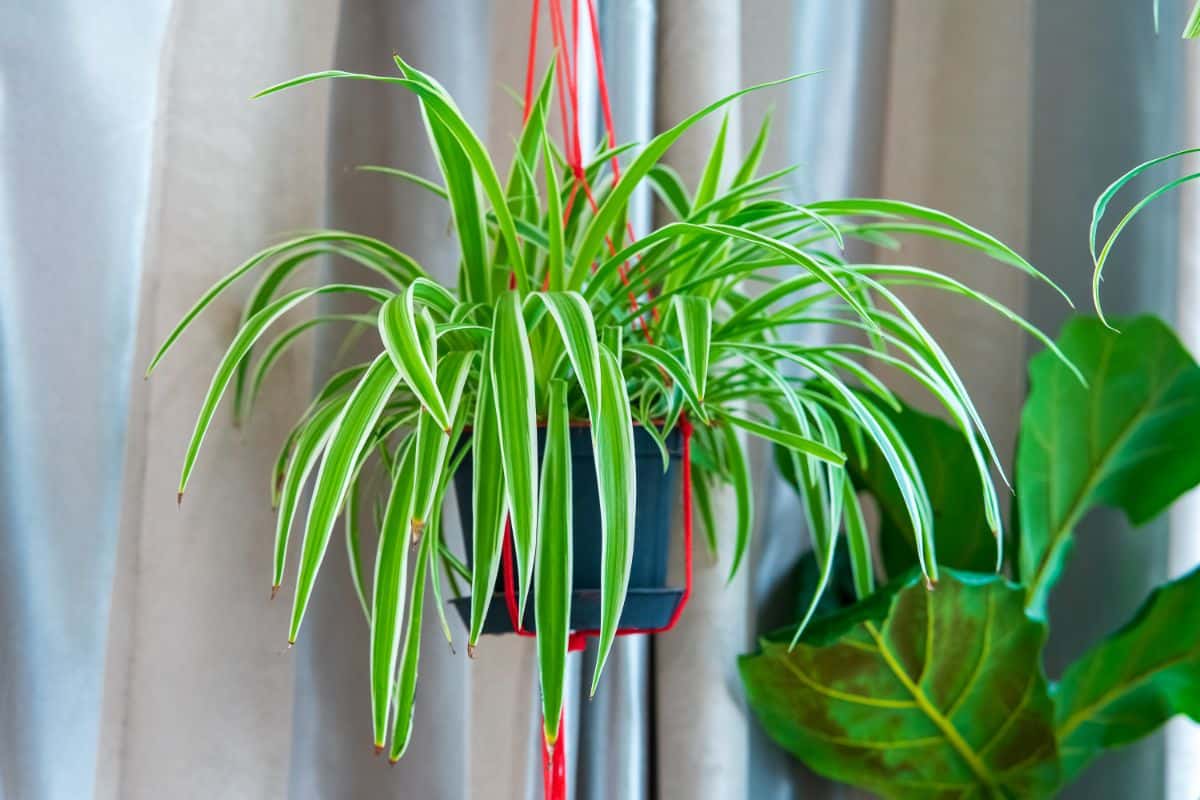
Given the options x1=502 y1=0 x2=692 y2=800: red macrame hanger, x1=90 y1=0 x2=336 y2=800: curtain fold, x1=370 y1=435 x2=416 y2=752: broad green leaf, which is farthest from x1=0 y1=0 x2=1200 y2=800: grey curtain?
x1=370 y1=435 x2=416 y2=752: broad green leaf

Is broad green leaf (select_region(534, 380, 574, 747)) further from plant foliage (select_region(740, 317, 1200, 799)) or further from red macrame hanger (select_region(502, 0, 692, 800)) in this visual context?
plant foliage (select_region(740, 317, 1200, 799))

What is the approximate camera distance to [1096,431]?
3.37 feet

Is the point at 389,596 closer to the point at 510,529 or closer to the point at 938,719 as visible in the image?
the point at 510,529

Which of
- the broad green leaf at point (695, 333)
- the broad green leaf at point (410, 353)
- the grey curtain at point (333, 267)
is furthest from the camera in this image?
the grey curtain at point (333, 267)

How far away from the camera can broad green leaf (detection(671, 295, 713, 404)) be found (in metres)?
0.68

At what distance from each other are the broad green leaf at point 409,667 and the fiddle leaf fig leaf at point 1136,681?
66 centimetres

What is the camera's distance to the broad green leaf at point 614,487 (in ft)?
1.95

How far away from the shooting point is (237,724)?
37.6 inches

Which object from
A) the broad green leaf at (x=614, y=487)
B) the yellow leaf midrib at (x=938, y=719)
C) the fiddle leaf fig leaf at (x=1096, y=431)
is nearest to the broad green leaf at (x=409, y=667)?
the broad green leaf at (x=614, y=487)

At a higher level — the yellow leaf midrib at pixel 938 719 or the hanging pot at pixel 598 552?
the hanging pot at pixel 598 552

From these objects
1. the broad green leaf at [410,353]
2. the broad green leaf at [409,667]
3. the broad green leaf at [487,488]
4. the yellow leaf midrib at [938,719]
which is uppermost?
the broad green leaf at [410,353]

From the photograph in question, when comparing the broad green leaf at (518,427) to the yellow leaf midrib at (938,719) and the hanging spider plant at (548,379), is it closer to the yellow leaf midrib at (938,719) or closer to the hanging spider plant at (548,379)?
the hanging spider plant at (548,379)

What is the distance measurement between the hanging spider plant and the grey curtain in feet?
0.38

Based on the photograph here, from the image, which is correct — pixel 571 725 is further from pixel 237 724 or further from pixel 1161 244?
pixel 1161 244
